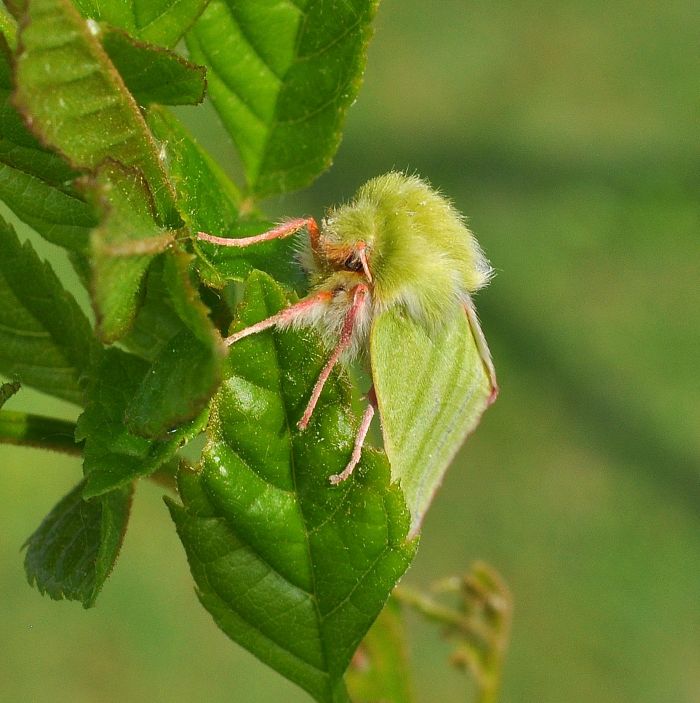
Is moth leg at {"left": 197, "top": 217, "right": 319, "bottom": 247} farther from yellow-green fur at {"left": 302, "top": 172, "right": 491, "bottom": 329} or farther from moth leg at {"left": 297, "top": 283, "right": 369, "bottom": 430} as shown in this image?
moth leg at {"left": 297, "top": 283, "right": 369, "bottom": 430}

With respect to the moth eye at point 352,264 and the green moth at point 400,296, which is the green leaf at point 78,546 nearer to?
the green moth at point 400,296

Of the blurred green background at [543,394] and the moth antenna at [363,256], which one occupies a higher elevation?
the moth antenna at [363,256]

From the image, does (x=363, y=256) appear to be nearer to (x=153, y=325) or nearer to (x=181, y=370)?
(x=153, y=325)

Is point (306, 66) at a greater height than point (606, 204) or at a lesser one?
greater

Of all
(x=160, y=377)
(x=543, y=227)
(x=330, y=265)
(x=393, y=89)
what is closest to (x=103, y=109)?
(x=160, y=377)

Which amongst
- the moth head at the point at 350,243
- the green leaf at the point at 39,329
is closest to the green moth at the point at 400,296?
the moth head at the point at 350,243

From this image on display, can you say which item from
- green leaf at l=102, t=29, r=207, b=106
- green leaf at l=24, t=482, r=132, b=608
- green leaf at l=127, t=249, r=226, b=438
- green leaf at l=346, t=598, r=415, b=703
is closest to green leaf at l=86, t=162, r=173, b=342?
green leaf at l=127, t=249, r=226, b=438

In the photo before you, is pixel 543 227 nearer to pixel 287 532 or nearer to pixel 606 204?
pixel 606 204
